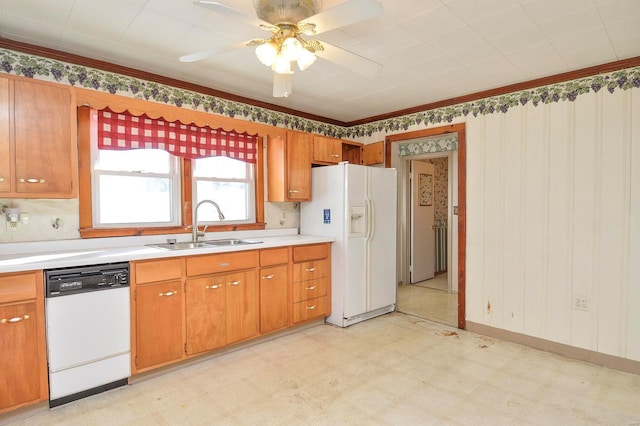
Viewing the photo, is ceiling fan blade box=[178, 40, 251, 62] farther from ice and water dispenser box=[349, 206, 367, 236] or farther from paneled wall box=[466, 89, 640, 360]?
paneled wall box=[466, 89, 640, 360]

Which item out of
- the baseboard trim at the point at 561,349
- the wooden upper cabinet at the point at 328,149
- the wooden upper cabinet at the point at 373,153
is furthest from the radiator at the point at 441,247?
the baseboard trim at the point at 561,349

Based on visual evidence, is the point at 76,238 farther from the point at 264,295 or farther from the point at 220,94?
the point at 220,94

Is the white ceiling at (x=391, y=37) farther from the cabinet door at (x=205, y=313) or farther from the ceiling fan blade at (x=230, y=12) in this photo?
the cabinet door at (x=205, y=313)

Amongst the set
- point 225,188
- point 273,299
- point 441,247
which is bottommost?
point 273,299

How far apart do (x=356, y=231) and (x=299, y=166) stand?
3.10 ft

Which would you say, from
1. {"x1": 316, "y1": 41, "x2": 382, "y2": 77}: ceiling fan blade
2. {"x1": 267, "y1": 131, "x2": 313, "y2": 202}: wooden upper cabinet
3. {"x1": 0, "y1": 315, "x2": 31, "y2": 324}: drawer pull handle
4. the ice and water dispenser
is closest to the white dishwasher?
{"x1": 0, "y1": 315, "x2": 31, "y2": 324}: drawer pull handle

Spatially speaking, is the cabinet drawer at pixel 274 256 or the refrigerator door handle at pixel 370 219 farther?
the refrigerator door handle at pixel 370 219

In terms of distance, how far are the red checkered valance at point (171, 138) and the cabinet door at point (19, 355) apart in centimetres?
134

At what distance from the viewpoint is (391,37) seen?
242 cm

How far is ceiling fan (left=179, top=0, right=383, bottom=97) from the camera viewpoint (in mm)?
1553

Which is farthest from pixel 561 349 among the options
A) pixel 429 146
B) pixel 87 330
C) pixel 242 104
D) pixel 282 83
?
pixel 242 104

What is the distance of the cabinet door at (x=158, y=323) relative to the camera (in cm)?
253

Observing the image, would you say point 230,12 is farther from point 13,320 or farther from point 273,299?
point 273,299

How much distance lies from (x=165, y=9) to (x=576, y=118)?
3.23 metres
